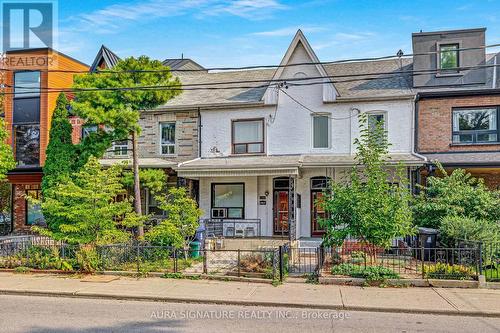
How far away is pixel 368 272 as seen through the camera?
11000 mm

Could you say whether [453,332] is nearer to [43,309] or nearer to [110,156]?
[43,309]

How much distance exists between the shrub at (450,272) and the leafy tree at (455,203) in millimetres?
3048

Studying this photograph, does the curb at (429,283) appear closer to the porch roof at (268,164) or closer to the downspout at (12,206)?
the porch roof at (268,164)

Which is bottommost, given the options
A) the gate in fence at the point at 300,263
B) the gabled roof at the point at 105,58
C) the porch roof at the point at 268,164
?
the gate in fence at the point at 300,263

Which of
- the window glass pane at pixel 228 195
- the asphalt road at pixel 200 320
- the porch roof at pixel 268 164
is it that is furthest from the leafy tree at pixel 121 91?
the asphalt road at pixel 200 320

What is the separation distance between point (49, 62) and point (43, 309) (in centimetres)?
1775

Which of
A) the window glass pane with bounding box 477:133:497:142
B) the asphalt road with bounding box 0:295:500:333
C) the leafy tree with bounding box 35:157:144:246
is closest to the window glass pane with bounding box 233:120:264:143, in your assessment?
the leafy tree with bounding box 35:157:144:246

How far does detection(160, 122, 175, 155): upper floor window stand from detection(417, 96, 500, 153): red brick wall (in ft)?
36.0

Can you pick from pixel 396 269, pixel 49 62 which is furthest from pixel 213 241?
pixel 49 62

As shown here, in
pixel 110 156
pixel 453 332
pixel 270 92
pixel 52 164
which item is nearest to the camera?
pixel 453 332

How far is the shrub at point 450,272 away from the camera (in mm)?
10797

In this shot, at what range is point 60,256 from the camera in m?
13.0

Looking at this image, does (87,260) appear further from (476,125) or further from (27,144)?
(476,125)

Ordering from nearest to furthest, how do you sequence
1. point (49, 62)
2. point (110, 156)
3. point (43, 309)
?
point (43, 309)
point (110, 156)
point (49, 62)
